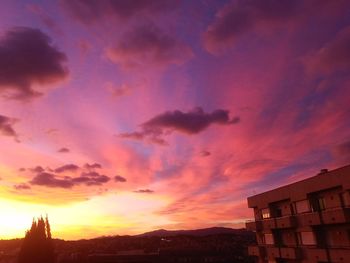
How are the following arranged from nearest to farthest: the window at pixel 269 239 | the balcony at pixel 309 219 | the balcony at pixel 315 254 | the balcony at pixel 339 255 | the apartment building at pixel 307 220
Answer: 1. the balcony at pixel 339 255
2. the apartment building at pixel 307 220
3. the balcony at pixel 315 254
4. the balcony at pixel 309 219
5. the window at pixel 269 239

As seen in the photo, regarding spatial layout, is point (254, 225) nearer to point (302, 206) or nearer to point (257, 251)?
point (257, 251)

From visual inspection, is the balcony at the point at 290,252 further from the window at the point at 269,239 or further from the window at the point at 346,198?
the window at the point at 346,198

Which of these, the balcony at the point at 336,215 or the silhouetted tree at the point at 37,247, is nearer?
the balcony at the point at 336,215

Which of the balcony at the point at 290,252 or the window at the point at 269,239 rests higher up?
the window at the point at 269,239

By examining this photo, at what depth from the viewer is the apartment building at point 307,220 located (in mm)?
32844

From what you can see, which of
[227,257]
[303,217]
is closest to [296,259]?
[303,217]

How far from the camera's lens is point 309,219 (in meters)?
37.0

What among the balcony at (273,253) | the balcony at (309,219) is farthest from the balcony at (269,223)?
the balcony at (309,219)

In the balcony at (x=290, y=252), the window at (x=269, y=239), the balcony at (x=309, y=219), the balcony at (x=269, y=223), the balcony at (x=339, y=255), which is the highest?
the balcony at (x=269, y=223)

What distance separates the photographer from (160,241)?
6816 inches

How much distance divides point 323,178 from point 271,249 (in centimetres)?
1634

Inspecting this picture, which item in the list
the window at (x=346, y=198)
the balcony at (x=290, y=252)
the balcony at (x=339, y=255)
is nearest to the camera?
the balcony at (x=339, y=255)

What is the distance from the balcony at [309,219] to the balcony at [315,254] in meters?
2.68

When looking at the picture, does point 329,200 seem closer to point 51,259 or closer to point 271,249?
point 271,249
